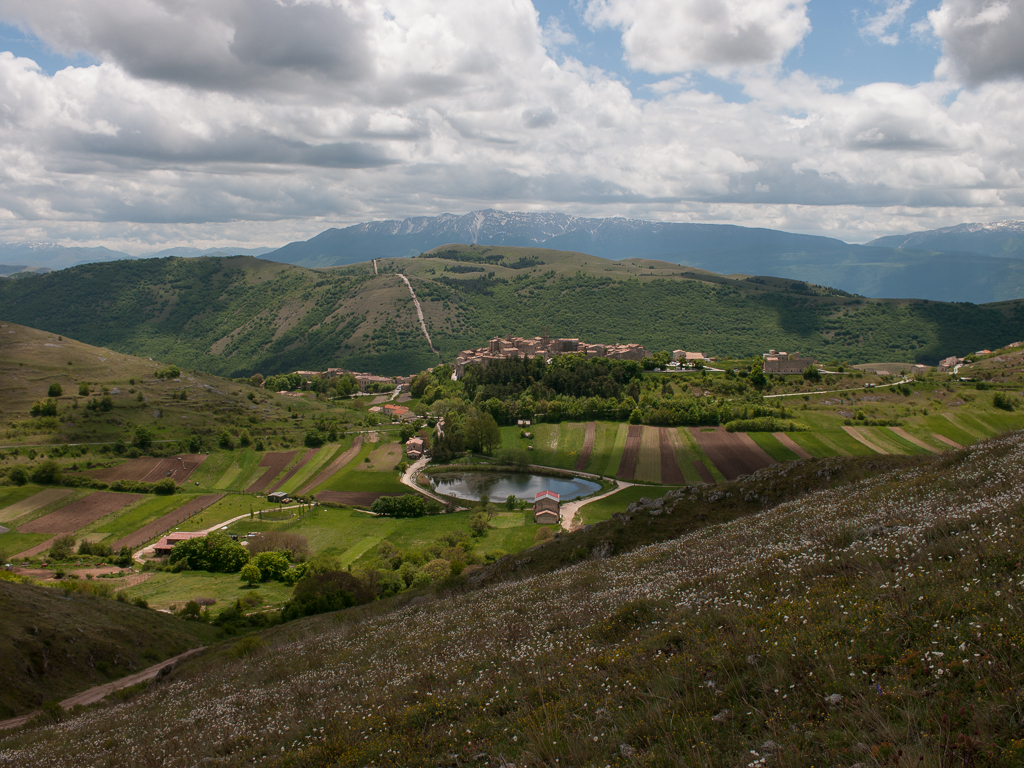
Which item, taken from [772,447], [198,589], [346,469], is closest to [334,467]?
[346,469]

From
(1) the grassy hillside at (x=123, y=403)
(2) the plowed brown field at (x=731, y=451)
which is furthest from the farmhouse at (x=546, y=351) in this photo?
(2) the plowed brown field at (x=731, y=451)

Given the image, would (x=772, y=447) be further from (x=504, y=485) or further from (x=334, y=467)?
(x=334, y=467)

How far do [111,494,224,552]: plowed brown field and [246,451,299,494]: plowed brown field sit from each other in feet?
17.7

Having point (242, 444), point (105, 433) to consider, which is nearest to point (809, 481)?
point (242, 444)

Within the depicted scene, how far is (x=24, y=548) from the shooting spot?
188 feet

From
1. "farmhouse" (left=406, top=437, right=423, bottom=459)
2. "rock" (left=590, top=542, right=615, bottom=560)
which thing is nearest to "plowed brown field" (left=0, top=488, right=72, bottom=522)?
"farmhouse" (left=406, top=437, right=423, bottom=459)

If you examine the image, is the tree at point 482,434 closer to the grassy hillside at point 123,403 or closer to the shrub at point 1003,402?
the grassy hillside at point 123,403

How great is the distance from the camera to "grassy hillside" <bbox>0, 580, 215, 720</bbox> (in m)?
26.4

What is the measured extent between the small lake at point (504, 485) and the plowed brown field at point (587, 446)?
3.82 meters

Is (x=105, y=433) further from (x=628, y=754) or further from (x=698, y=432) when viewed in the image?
(x=628, y=754)

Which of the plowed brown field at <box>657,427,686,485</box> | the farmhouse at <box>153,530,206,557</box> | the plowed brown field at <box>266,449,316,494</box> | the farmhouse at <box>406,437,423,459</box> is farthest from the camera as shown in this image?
the farmhouse at <box>406,437,423,459</box>

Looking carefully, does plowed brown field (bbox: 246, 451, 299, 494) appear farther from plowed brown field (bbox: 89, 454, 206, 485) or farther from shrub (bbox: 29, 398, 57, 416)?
shrub (bbox: 29, 398, 57, 416)

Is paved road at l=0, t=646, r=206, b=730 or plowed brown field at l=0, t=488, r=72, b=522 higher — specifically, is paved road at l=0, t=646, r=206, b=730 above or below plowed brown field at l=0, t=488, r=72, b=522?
above

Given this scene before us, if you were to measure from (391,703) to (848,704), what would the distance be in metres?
9.05
